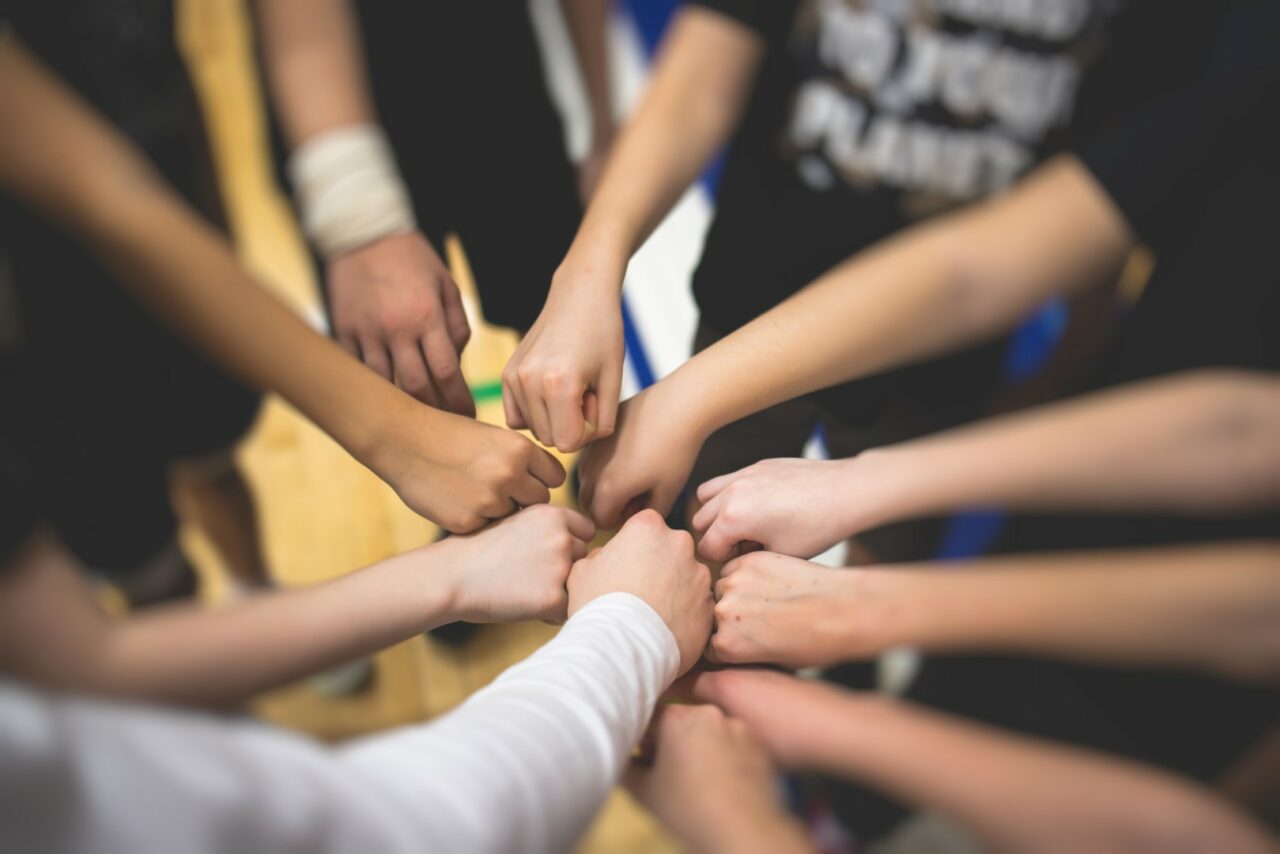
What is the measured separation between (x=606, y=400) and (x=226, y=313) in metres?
0.22

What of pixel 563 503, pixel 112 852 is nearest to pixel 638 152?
pixel 563 503

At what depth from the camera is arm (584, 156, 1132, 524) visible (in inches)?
15.0

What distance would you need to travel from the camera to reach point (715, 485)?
46cm

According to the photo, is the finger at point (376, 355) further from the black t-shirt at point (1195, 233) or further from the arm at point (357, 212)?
the black t-shirt at point (1195, 233)

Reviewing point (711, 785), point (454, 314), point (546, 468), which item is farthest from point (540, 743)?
point (454, 314)

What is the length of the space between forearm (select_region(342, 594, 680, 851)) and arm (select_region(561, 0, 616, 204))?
16.0 inches

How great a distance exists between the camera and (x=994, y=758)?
0.30 metres

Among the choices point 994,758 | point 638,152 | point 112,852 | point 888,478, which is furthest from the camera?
point 638,152

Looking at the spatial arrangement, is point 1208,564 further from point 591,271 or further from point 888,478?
point 591,271

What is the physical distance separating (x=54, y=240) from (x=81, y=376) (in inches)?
2.2

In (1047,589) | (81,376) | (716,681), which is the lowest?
(716,681)

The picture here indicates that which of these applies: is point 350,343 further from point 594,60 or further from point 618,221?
point 594,60

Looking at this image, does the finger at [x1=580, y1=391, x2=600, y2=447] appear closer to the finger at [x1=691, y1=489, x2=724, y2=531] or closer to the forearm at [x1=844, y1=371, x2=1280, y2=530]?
the finger at [x1=691, y1=489, x2=724, y2=531]

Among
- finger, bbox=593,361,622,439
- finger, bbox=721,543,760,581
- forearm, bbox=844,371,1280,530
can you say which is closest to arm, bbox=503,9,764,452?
finger, bbox=593,361,622,439
